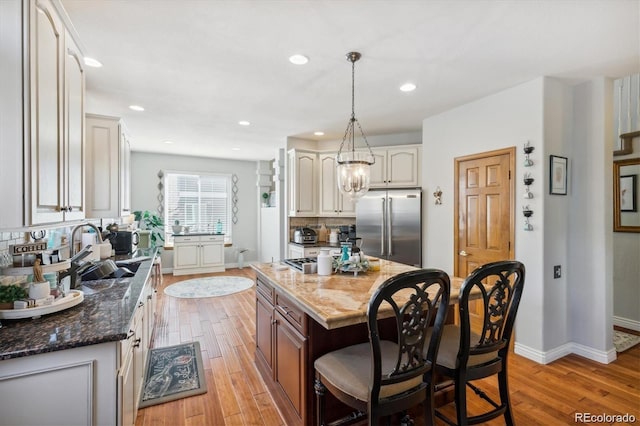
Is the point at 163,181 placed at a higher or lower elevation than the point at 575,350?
higher

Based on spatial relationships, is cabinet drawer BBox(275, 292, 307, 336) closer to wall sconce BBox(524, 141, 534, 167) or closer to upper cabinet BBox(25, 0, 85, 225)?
upper cabinet BBox(25, 0, 85, 225)

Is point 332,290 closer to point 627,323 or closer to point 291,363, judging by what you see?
point 291,363

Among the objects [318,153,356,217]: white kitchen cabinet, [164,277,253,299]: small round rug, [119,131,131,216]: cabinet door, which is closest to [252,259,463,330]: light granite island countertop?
[119,131,131,216]: cabinet door

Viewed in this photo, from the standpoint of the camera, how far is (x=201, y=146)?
5895mm

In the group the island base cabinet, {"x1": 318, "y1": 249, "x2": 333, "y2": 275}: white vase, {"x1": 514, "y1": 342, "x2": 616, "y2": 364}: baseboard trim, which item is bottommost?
{"x1": 514, "y1": 342, "x2": 616, "y2": 364}: baseboard trim

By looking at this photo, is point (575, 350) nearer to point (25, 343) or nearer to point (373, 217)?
point (373, 217)

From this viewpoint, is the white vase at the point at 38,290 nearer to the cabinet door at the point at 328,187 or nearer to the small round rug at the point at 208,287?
the small round rug at the point at 208,287

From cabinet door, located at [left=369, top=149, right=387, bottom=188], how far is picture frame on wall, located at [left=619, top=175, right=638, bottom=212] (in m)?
2.85

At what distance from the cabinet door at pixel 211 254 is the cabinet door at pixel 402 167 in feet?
13.7

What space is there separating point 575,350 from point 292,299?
304cm

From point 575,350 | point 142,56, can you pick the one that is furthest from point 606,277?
point 142,56

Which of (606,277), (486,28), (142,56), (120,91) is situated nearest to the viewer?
(486,28)

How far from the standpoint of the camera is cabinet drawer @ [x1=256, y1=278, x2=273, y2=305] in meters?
2.39

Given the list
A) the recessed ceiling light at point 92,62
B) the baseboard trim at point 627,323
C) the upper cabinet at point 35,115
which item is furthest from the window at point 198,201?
the baseboard trim at point 627,323
